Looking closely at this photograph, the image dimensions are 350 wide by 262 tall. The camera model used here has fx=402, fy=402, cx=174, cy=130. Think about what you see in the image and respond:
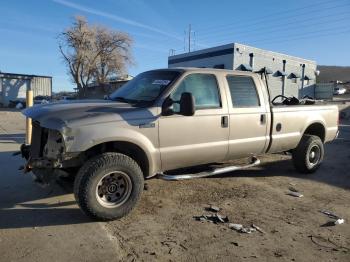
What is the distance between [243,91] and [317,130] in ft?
8.48

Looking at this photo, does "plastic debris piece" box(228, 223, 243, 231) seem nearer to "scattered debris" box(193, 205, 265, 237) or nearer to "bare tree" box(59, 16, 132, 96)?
"scattered debris" box(193, 205, 265, 237)

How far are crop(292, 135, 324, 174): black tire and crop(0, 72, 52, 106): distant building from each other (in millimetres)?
50936

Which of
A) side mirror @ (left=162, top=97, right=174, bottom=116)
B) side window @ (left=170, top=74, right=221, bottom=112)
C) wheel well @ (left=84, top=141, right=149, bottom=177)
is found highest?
side window @ (left=170, top=74, right=221, bottom=112)

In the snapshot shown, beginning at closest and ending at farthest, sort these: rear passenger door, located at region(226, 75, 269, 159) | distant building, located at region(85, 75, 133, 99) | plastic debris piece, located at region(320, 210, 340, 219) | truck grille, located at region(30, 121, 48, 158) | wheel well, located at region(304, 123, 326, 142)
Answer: truck grille, located at region(30, 121, 48, 158) → plastic debris piece, located at region(320, 210, 340, 219) → rear passenger door, located at region(226, 75, 269, 159) → wheel well, located at region(304, 123, 326, 142) → distant building, located at region(85, 75, 133, 99)

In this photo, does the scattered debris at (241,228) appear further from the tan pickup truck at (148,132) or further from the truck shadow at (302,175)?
the truck shadow at (302,175)

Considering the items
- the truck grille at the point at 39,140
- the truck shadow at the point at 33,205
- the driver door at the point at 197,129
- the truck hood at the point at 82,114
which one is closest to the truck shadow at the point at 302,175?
the driver door at the point at 197,129

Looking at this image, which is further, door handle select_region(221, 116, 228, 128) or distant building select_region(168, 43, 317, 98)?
distant building select_region(168, 43, 317, 98)

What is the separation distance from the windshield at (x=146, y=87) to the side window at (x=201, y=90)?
0.18 m

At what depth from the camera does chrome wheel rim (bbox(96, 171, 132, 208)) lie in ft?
16.1

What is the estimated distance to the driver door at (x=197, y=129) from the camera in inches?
215

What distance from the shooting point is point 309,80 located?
4481cm

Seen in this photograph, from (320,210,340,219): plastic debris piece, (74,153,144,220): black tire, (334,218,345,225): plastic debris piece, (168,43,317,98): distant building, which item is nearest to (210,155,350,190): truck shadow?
(320,210,340,219): plastic debris piece

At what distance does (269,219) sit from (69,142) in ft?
8.80

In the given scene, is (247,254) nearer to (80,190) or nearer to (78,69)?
(80,190)
